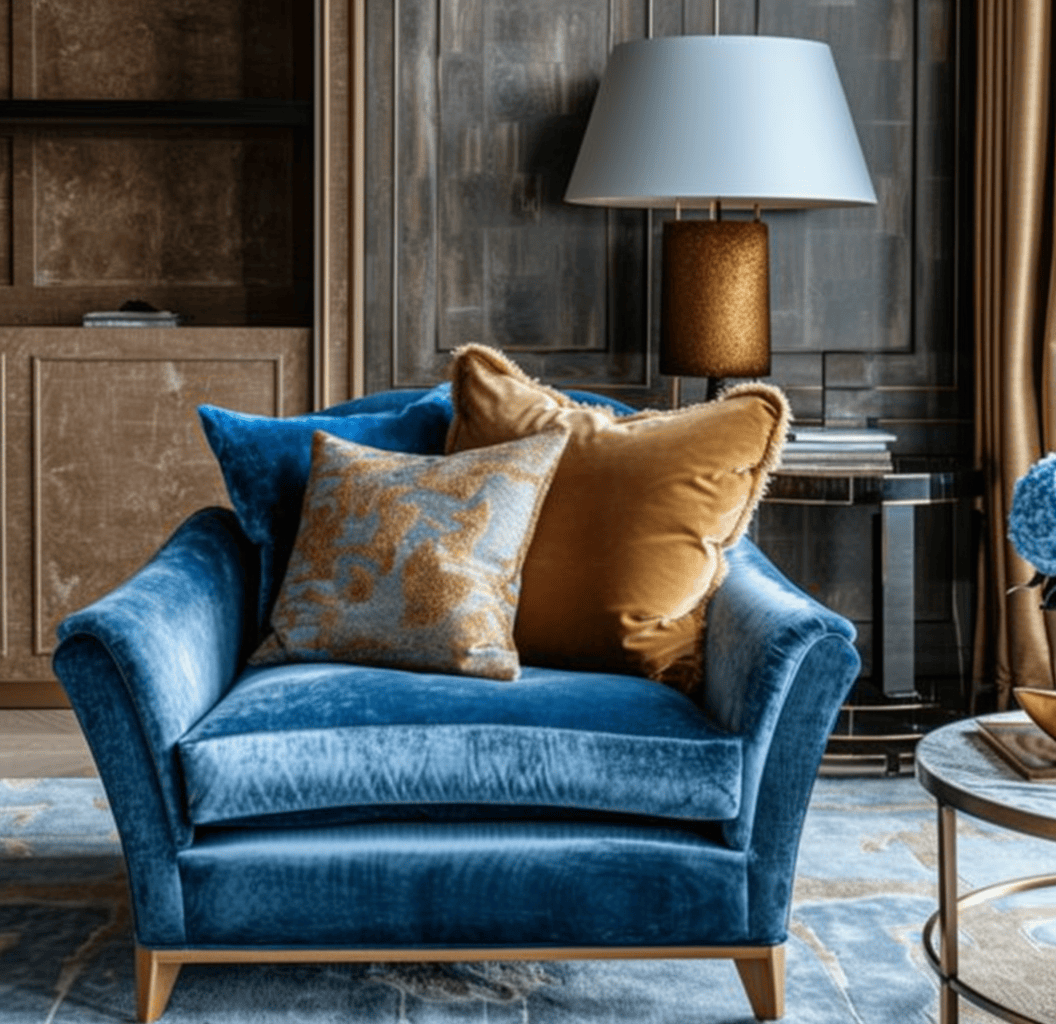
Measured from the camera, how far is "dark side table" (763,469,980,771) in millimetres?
3867

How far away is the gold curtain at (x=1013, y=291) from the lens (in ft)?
13.4

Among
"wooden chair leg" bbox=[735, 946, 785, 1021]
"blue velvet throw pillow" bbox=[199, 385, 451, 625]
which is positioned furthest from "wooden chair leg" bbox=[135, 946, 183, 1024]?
"wooden chair leg" bbox=[735, 946, 785, 1021]

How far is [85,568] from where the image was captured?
4422 mm

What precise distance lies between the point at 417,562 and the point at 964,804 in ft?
3.14

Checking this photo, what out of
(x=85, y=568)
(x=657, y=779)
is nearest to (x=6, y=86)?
(x=85, y=568)

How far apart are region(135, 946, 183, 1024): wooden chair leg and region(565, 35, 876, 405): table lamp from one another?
1859mm

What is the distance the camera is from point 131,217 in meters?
4.78

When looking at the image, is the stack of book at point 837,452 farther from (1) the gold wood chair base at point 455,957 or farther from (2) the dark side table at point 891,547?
(1) the gold wood chair base at point 455,957

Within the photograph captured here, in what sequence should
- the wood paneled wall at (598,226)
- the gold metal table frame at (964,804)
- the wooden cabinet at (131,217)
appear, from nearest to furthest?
the gold metal table frame at (964,804), the wood paneled wall at (598,226), the wooden cabinet at (131,217)

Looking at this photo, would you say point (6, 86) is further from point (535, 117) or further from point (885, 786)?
point (885, 786)

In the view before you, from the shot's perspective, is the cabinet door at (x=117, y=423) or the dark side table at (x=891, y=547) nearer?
the dark side table at (x=891, y=547)

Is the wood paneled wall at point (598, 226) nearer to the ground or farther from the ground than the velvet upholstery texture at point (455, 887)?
farther from the ground

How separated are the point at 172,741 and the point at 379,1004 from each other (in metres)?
0.47

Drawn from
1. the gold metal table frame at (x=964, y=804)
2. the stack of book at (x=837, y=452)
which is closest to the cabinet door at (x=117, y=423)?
the stack of book at (x=837, y=452)
